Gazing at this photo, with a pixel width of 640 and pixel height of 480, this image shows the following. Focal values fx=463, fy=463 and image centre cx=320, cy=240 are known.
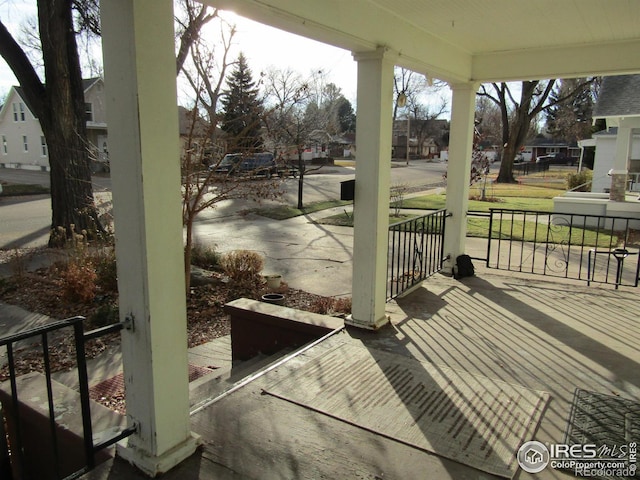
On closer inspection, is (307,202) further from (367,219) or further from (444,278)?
(367,219)

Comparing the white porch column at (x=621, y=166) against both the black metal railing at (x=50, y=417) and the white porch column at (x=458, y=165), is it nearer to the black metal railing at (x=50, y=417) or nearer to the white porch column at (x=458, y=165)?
the white porch column at (x=458, y=165)

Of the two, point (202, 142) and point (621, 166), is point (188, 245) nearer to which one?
point (202, 142)

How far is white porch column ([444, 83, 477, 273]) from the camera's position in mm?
6160

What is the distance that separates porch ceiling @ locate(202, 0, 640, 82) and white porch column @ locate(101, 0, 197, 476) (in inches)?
32.0

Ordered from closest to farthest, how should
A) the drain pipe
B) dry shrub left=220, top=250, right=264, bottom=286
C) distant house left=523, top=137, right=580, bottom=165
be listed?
the drain pipe, dry shrub left=220, top=250, right=264, bottom=286, distant house left=523, top=137, right=580, bottom=165

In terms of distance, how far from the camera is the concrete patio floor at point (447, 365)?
246 centimetres

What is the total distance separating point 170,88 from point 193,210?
4299mm

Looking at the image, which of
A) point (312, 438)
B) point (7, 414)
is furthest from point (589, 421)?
point (7, 414)

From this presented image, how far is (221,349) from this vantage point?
5223 millimetres

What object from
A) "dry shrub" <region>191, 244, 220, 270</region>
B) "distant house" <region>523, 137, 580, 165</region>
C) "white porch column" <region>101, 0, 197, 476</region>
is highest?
"distant house" <region>523, 137, 580, 165</region>

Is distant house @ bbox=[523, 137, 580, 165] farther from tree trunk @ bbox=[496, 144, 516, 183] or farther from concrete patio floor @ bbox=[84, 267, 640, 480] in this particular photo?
concrete patio floor @ bbox=[84, 267, 640, 480]

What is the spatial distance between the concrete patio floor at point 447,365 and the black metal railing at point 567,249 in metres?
0.71

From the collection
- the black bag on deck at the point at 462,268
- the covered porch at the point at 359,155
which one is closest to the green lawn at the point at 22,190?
the black bag on deck at the point at 462,268

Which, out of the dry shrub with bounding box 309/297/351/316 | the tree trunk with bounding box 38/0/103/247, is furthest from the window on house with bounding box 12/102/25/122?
the dry shrub with bounding box 309/297/351/316
